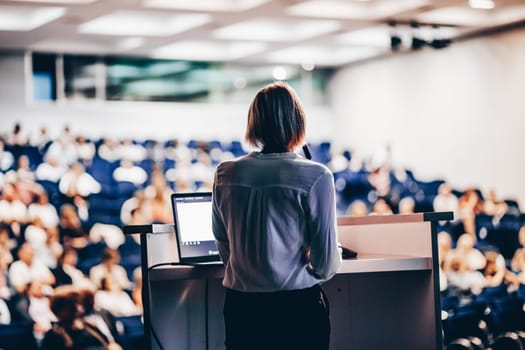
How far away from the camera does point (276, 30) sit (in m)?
10.1

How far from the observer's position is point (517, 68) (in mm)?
9555

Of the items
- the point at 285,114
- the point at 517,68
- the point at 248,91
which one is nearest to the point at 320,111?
the point at 248,91

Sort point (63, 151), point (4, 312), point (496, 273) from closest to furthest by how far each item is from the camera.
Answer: point (4, 312) → point (496, 273) → point (63, 151)

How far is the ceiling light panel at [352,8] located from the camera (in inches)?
340

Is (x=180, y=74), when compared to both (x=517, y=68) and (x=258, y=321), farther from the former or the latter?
(x=258, y=321)

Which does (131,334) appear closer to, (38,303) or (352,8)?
(38,303)

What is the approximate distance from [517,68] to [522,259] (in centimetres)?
333

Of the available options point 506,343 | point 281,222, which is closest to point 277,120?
point 281,222

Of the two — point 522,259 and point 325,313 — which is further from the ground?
point 325,313

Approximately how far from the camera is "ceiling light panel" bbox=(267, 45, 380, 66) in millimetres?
11258

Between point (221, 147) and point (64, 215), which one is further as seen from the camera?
point (221, 147)

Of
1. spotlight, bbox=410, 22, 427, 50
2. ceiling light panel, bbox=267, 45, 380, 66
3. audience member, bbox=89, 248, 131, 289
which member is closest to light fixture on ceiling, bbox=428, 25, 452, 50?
spotlight, bbox=410, 22, 427, 50

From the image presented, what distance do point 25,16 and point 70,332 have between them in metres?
6.53

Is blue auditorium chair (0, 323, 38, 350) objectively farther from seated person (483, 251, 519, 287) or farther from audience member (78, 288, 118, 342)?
seated person (483, 251, 519, 287)
